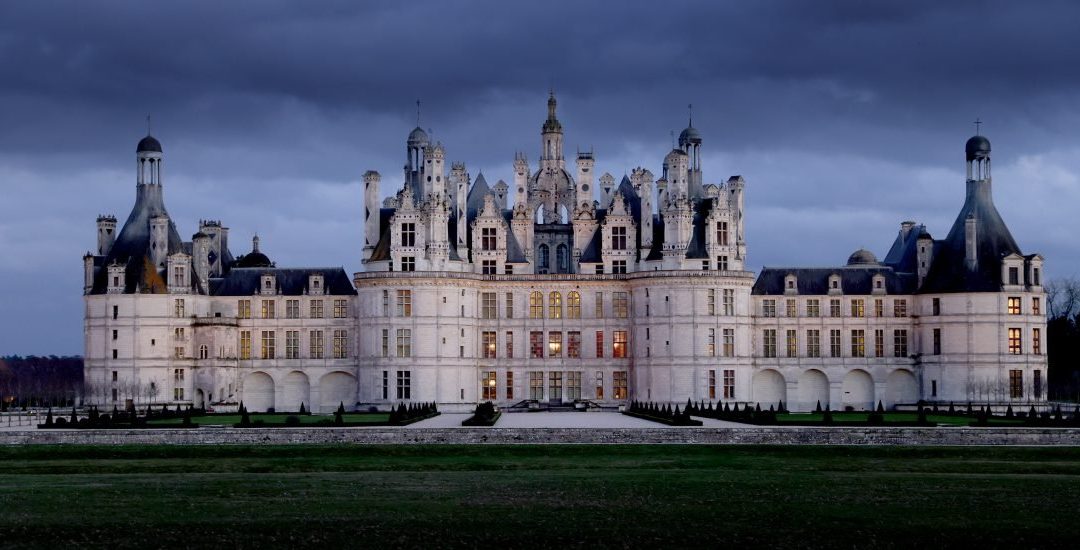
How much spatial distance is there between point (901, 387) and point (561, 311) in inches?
772

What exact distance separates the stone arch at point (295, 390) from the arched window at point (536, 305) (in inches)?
518

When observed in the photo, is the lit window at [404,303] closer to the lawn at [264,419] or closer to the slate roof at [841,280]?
the lawn at [264,419]

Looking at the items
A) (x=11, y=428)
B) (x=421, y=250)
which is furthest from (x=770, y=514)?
(x=421, y=250)

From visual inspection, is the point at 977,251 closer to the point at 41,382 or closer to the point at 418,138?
the point at 418,138

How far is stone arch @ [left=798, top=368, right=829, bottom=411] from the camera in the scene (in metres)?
95.4

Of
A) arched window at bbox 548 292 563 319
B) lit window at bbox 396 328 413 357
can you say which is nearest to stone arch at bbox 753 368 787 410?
arched window at bbox 548 292 563 319

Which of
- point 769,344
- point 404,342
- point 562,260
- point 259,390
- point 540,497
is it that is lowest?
point 540,497

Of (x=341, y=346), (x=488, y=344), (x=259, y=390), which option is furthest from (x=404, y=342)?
(x=259, y=390)

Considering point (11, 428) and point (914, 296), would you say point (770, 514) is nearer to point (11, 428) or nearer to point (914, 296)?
point (11, 428)

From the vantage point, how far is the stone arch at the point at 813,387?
95.4 m

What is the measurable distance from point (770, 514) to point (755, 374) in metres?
58.8

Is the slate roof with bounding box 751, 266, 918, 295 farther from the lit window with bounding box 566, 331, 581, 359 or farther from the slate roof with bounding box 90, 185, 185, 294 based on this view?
the slate roof with bounding box 90, 185, 185, 294

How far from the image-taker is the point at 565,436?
200ft

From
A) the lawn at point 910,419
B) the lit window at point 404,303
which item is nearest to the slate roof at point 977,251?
the lawn at point 910,419
